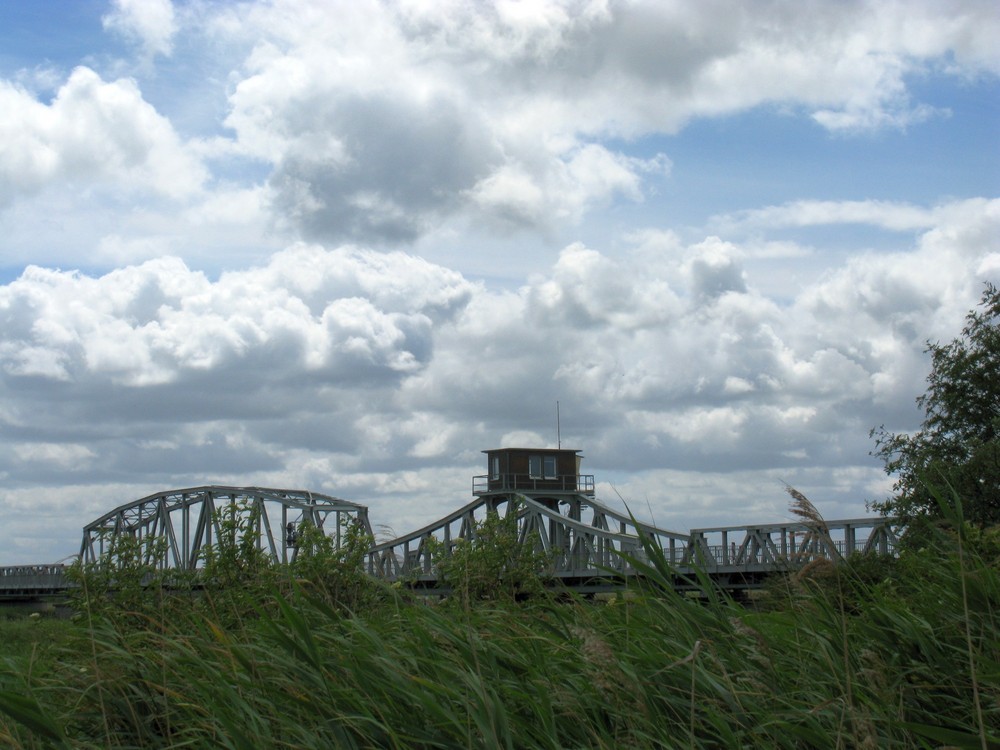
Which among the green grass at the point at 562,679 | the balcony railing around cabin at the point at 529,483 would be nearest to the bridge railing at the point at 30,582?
the balcony railing around cabin at the point at 529,483

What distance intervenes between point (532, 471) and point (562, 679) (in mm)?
74369

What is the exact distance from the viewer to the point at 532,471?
81.2 m

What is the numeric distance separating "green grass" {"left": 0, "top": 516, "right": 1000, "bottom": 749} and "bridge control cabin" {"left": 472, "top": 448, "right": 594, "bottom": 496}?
71.0m

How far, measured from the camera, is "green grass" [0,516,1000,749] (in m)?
6.08

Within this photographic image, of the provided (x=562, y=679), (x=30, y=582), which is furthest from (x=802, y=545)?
(x=30, y=582)

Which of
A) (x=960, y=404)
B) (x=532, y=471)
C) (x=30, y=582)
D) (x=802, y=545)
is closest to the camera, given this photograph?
(x=802, y=545)

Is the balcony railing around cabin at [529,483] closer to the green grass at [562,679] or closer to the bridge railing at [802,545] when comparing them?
the bridge railing at [802,545]

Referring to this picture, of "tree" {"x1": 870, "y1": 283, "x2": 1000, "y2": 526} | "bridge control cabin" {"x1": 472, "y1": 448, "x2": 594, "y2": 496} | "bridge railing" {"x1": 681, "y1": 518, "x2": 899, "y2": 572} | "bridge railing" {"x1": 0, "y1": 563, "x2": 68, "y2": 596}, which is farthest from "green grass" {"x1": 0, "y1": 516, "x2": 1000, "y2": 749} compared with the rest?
"bridge railing" {"x1": 0, "y1": 563, "x2": 68, "y2": 596}

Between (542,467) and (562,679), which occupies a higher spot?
(542,467)

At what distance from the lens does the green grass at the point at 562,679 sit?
6078mm

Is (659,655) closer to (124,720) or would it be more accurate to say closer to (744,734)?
(744,734)

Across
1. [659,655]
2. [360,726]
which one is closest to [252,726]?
[360,726]

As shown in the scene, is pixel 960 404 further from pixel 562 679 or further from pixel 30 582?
pixel 30 582

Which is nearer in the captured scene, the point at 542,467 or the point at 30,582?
the point at 542,467
